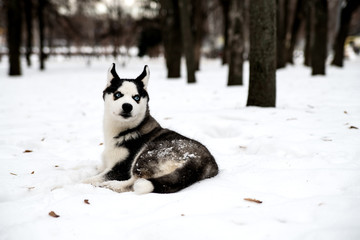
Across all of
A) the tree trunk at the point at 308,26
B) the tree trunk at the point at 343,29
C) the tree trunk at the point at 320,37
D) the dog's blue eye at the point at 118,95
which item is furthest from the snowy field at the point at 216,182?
the tree trunk at the point at 308,26

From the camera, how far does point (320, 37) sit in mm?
12875

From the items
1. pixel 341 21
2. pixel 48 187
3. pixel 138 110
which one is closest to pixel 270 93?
pixel 138 110

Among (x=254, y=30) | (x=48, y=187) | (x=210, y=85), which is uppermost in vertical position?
(x=254, y=30)

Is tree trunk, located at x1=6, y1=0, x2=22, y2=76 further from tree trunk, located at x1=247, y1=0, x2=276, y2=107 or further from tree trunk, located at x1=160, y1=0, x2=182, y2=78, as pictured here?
tree trunk, located at x1=247, y1=0, x2=276, y2=107

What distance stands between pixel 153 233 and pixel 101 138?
141 inches

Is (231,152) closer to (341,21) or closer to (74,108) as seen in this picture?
(74,108)

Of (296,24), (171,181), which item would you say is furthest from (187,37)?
(296,24)

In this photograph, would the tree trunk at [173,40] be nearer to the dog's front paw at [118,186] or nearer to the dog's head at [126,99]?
the dog's head at [126,99]

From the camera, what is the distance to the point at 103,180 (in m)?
3.65

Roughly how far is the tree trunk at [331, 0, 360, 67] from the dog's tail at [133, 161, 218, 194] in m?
17.4

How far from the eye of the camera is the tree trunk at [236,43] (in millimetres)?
11539

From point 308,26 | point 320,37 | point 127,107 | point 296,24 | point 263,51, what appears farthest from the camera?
point 296,24

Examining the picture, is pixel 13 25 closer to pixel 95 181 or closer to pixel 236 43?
pixel 236 43

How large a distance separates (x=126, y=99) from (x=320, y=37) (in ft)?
38.2
